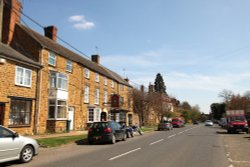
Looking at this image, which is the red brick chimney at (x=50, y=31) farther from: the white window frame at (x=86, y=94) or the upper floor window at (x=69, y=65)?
the white window frame at (x=86, y=94)

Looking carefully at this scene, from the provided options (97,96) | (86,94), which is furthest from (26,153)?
(97,96)

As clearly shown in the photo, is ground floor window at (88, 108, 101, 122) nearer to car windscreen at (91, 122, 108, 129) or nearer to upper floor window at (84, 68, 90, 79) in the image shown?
upper floor window at (84, 68, 90, 79)

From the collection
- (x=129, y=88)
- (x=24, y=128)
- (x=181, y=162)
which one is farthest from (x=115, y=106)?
(x=181, y=162)

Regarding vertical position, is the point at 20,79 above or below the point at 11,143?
above

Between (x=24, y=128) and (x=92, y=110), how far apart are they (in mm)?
14035

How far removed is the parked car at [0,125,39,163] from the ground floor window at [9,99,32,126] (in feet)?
39.2

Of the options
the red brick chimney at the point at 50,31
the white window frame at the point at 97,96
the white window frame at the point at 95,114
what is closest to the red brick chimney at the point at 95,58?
the white window frame at the point at 97,96

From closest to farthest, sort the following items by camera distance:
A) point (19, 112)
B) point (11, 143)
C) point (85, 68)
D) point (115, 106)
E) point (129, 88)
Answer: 1. point (11, 143)
2. point (19, 112)
3. point (85, 68)
4. point (115, 106)
5. point (129, 88)

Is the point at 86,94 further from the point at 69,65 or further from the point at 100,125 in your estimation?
the point at 100,125

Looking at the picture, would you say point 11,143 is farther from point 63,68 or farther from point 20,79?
point 63,68

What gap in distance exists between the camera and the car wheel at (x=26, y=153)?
11.2 m

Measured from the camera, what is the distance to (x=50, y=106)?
27906 mm

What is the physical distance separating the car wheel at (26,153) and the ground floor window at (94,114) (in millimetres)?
24595

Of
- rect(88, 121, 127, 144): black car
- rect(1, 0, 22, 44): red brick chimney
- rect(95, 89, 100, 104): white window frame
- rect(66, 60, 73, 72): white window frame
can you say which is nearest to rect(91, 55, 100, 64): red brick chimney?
rect(95, 89, 100, 104): white window frame
